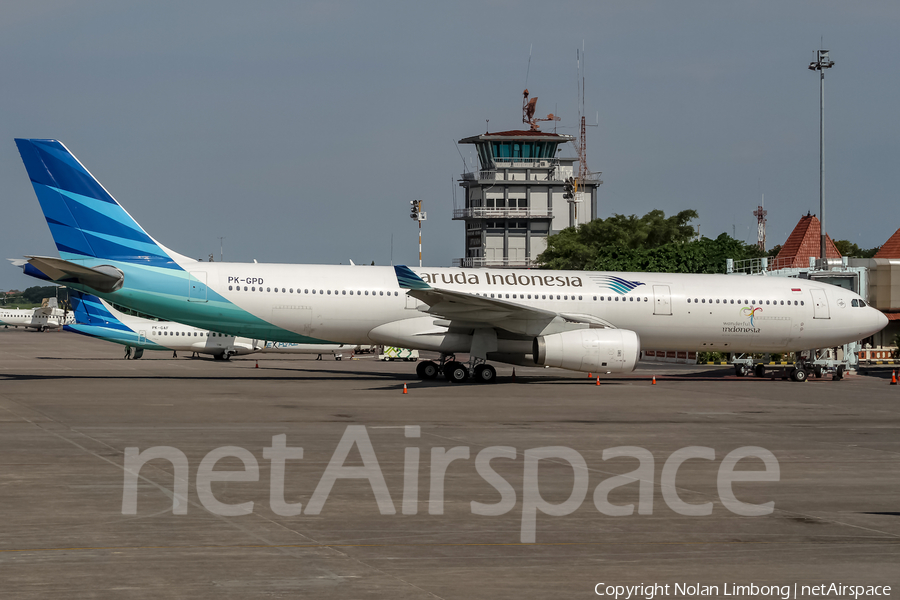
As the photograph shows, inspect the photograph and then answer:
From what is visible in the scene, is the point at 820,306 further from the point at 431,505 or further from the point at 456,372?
the point at 431,505

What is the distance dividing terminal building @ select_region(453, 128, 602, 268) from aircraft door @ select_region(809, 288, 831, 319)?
6808cm

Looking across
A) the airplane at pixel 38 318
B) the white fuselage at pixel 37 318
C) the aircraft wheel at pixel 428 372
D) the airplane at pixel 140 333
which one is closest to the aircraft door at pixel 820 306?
the aircraft wheel at pixel 428 372

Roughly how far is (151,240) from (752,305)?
19096 mm

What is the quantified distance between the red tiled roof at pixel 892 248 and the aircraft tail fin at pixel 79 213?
46756 millimetres

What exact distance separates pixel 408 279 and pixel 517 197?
249 ft

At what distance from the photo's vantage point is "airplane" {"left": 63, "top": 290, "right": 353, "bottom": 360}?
44156mm

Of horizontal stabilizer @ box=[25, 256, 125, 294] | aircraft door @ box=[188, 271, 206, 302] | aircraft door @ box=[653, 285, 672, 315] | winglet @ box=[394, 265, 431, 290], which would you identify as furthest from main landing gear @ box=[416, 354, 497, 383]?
horizontal stabilizer @ box=[25, 256, 125, 294]

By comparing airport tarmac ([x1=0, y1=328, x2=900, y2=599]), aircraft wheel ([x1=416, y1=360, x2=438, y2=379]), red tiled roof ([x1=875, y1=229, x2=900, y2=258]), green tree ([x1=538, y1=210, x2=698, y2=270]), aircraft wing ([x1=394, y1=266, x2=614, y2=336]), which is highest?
green tree ([x1=538, y1=210, x2=698, y2=270])

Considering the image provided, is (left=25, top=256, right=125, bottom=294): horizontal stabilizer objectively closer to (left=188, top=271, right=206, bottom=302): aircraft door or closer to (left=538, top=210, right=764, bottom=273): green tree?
(left=188, top=271, right=206, bottom=302): aircraft door

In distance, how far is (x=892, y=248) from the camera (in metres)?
58.8

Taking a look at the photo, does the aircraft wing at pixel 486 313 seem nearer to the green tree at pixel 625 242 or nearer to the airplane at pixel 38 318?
the green tree at pixel 625 242

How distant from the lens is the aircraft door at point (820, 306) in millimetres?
30797

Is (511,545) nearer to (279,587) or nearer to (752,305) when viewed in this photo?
(279,587)

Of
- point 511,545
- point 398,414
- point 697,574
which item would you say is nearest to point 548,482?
point 511,545
